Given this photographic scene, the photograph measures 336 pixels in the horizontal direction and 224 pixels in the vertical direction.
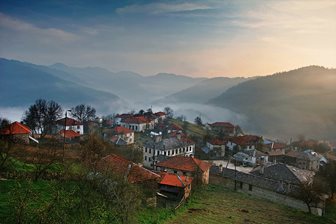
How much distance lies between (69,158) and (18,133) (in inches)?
426

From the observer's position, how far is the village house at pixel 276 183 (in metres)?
38.7

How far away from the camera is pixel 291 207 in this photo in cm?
3869

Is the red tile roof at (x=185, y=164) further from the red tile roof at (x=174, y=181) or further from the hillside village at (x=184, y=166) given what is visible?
the red tile roof at (x=174, y=181)

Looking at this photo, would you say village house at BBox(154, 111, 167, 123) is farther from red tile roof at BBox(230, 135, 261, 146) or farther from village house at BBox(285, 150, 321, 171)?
village house at BBox(285, 150, 321, 171)

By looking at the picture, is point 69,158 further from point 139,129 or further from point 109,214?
point 139,129

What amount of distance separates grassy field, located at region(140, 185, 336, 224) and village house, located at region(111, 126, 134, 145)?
31.4 m

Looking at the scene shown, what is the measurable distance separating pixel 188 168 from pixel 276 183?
11.8 m

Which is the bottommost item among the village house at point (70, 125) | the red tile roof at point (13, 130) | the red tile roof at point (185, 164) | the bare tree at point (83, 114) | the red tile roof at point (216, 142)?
the red tile roof at point (185, 164)

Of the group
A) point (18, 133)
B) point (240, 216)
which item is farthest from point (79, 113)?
point (240, 216)

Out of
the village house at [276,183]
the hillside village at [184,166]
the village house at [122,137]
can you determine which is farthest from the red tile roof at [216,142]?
the village house at [276,183]

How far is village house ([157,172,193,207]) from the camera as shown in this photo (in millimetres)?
35584

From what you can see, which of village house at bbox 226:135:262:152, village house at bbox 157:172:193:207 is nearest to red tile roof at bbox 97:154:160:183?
village house at bbox 157:172:193:207

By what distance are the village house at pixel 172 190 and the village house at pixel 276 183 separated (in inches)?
412

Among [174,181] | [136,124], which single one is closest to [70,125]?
[136,124]
